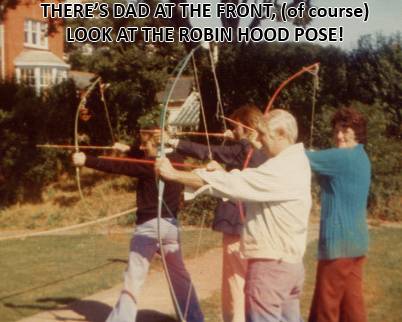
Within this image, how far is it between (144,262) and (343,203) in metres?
1.72

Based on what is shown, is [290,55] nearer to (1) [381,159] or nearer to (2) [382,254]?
(1) [381,159]

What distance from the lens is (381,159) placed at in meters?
14.4

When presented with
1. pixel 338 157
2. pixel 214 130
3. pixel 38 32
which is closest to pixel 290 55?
pixel 214 130

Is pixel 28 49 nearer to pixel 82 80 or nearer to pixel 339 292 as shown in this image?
pixel 82 80

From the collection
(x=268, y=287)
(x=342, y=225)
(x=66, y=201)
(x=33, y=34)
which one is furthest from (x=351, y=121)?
(x=33, y=34)

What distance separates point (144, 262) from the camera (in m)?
5.66

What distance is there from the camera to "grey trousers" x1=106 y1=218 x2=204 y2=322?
560 centimetres

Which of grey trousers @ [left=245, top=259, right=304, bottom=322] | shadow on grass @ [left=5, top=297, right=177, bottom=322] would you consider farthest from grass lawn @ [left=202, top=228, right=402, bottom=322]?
grey trousers @ [left=245, top=259, right=304, bottom=322]

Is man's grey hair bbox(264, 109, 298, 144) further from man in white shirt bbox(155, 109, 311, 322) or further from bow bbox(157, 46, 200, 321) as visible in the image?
bow bbox(157, 46, 200, 321)

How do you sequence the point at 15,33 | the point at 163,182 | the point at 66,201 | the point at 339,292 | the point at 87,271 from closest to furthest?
the point at 339,292 → the point at 163,182 → the point at 87,271 → the point at 66,201 → the point at 15,33

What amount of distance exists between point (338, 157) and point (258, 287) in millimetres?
1197

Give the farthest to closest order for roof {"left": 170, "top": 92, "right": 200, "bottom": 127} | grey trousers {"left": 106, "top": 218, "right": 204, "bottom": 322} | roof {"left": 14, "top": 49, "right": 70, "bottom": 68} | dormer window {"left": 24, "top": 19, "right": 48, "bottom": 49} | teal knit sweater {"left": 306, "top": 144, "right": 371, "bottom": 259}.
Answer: dormer window {"left": 24, "top": 19, "right": 48, "bottom": 49} → roof {"left": 14, "top": 49, "right": 70, "bottom": 68} → roof {"left": 170, "top": 92, "right": 200, "bottom": 127} → grey trousers {"left": 106, "top": 218, "right": 204, "bottom": 322} → teal knit sweater {"left": 306, "top": 144, "right": 371, "bottom": 259}

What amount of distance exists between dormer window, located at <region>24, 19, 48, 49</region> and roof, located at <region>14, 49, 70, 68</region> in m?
0.52

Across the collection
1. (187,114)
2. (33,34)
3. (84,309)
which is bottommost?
(84,309)
